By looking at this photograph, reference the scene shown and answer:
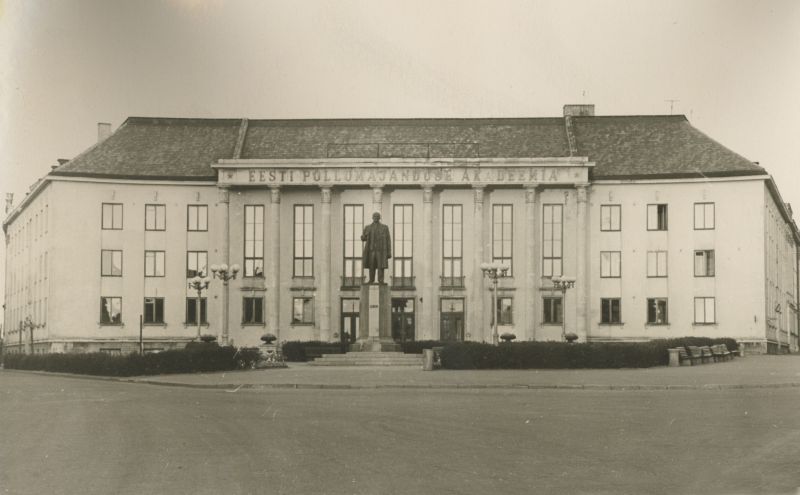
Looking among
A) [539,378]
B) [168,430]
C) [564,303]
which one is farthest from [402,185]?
[168,430]

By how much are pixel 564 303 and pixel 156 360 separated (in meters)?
31.9

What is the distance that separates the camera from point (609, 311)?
75.7 meters

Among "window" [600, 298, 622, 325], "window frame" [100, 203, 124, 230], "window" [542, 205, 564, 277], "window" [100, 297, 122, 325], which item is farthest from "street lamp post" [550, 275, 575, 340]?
"window frame" [100, 203, 124, 230]

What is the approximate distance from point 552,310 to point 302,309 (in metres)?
15.6

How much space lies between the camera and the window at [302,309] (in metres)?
76.6

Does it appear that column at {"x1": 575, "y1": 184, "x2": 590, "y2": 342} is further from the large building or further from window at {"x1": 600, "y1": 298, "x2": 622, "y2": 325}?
window at {"x1": 600, "y1": 298, "x2": 622, "y2": 325}

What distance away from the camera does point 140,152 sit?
78375 millimetres

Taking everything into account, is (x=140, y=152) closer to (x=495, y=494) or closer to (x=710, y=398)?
(x=710, y=398)

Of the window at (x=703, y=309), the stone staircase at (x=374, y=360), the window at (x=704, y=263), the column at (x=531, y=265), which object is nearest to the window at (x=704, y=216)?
the window at (x=704, y=263)

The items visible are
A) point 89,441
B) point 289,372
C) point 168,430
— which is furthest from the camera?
point 289,372

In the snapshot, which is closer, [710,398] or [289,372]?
[710,398]

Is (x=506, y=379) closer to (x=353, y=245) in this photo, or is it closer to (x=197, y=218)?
(x=353, y=245)

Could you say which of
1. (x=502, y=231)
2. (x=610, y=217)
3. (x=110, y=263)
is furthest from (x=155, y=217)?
(x=610, y=217)

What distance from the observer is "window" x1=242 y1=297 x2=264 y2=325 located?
3007 inches
